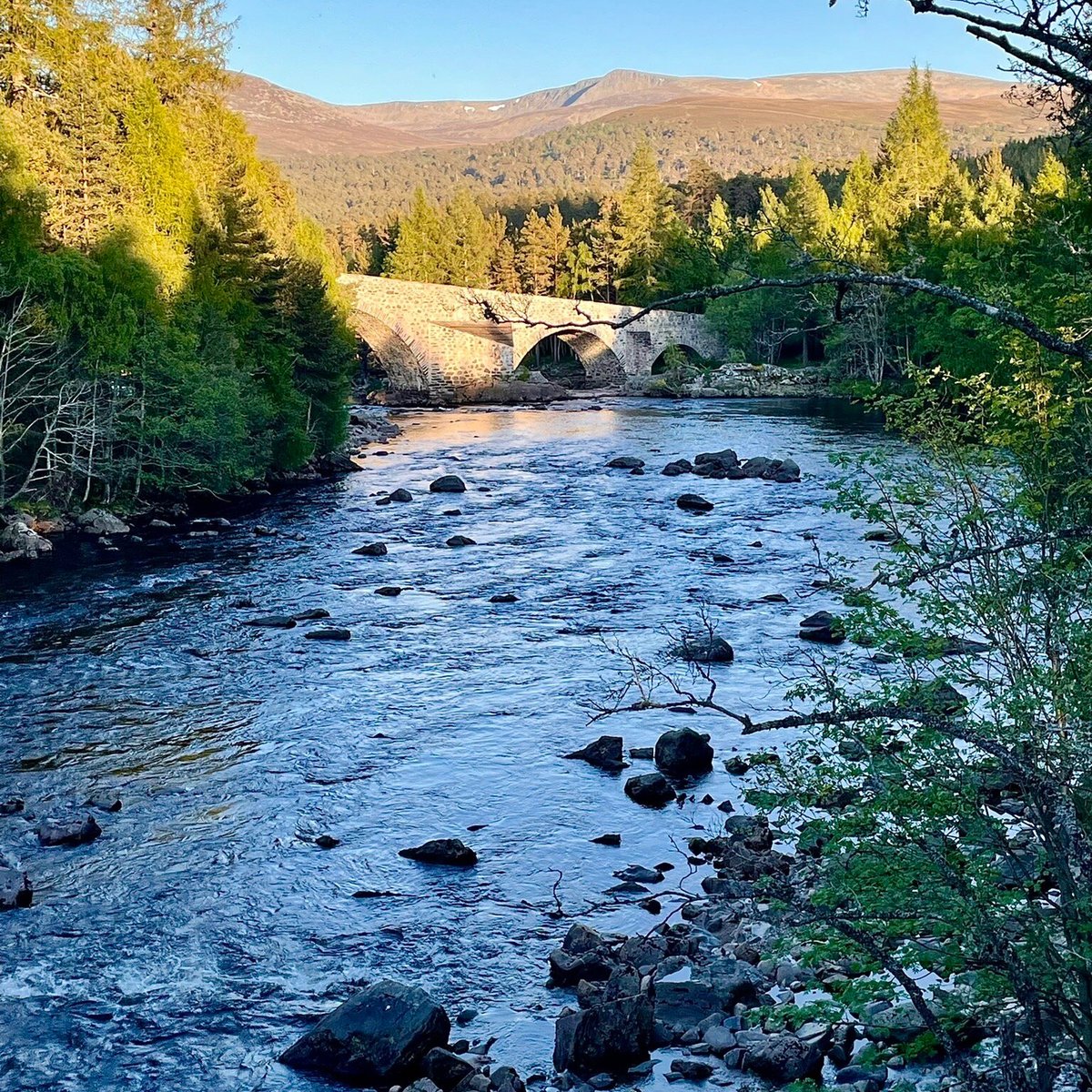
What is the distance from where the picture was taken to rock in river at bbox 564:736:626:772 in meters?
12.3

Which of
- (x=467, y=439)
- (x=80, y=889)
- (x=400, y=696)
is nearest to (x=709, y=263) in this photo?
(x=467, y=439)

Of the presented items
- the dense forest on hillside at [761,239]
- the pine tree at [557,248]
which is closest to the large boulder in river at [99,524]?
the dense forest on hillside at [761,239]

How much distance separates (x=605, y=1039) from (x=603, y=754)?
5166 mm

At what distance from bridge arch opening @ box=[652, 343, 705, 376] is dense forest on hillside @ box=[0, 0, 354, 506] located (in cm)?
3453

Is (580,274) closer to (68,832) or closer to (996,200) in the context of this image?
(996,200)

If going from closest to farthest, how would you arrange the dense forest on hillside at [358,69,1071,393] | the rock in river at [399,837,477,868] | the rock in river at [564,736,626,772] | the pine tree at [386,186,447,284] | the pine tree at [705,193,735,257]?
the rock in river at [399,837,477,868] → the rock in river at [564,736,626,772] → the dense forest on hillside at [358,69,1071,393] → the pine tree at [705,193,735,257] → the pine tree at [386,186,447,284]

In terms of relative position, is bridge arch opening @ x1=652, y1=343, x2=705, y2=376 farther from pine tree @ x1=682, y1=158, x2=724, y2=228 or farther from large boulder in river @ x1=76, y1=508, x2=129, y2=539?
large boulder in river @ x1=76, y1=508, x2=129, y2=539

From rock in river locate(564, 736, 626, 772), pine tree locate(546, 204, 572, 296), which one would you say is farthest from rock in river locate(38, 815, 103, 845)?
pine tree locate(546, 204, 572, 296)

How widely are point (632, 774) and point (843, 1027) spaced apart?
492 centimetres

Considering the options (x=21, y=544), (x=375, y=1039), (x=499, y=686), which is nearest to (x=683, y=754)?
(x=499, y=686)

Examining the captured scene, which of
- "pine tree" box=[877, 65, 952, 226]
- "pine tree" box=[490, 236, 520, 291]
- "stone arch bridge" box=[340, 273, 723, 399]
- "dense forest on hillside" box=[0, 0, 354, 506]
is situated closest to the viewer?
"dense forest on hillside" box=[0, 0, 354, 506]

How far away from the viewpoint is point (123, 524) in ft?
84.4

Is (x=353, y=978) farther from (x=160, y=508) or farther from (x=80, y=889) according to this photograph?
(x=160, y=508)

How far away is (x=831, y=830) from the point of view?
5.47m
